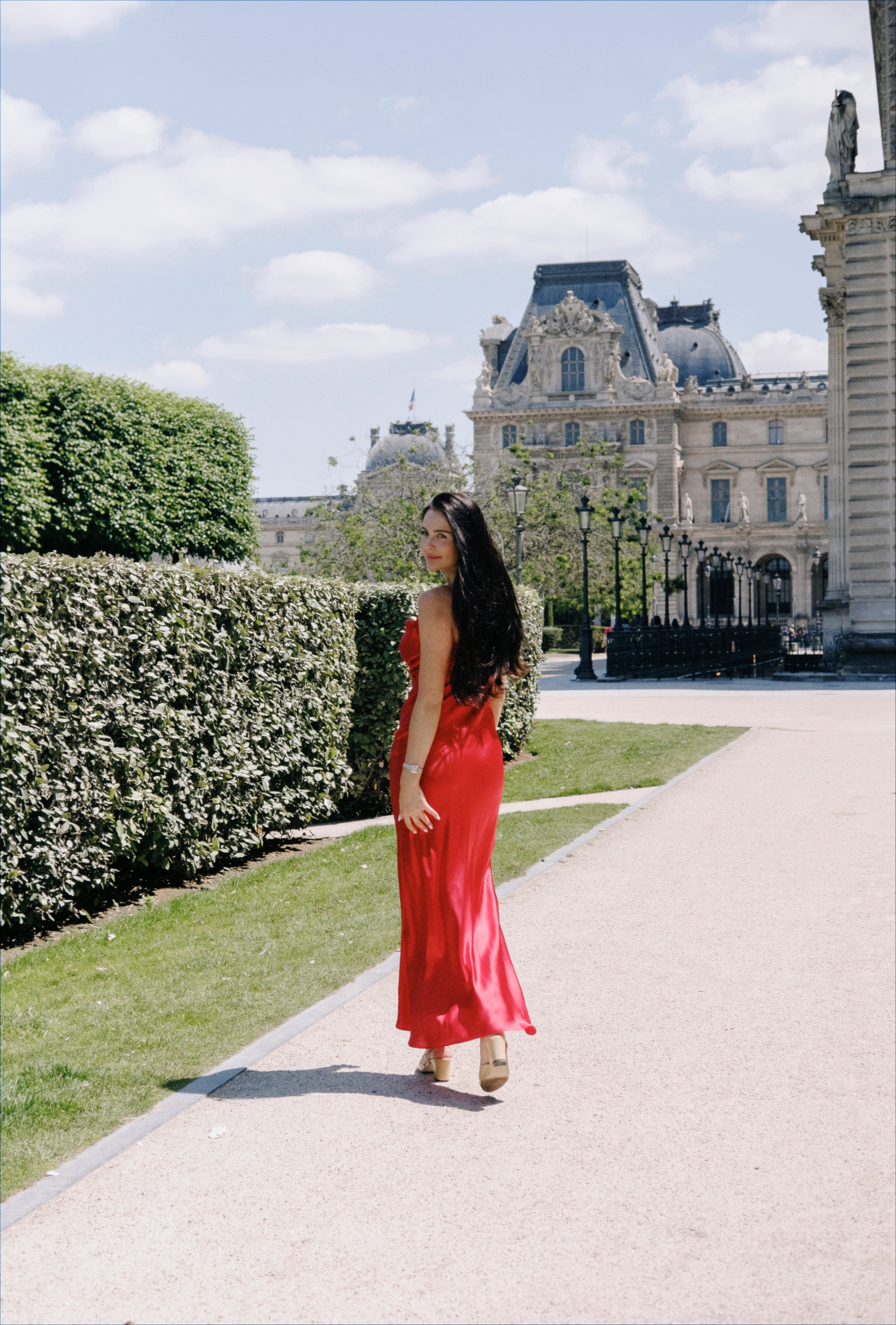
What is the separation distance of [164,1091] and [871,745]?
A: 41.2 feet

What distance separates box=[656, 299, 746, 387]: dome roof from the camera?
9612 cm

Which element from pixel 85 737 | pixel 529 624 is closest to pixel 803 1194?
pixel 85 737

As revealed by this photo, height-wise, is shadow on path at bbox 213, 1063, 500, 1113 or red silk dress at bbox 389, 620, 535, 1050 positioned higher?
red silk dress at bbox 389, 620, 535, 1050

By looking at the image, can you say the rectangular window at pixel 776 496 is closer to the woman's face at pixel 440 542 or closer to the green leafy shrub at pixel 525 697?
the green leafy shrub at pixel 525 697

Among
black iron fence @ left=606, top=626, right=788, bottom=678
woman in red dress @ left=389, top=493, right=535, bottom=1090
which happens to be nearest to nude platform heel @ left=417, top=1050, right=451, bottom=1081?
woman in red dress @ left=389, top=493, right=535, bottom=1090

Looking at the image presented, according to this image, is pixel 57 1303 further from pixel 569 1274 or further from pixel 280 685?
pixel 280 685

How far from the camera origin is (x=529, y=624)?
1587 cm

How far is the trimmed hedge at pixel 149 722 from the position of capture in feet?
25.5

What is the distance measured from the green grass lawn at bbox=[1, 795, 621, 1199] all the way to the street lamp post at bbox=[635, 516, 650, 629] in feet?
89.1

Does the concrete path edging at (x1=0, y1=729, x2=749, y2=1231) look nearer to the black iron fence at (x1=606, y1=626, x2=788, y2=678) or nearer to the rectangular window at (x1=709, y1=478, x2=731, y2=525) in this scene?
the black iron fence at (x1=606, y1=626, x2=788, y2=678)

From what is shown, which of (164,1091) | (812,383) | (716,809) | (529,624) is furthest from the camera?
(812,383)

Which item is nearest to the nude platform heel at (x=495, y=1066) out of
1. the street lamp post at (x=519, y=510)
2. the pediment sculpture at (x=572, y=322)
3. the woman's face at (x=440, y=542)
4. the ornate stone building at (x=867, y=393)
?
the woman's face at (x=440, y=542)

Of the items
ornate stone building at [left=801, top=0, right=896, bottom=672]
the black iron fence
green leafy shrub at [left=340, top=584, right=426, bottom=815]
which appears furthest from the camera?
the black iron fence

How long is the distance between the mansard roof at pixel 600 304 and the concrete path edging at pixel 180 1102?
83.1m
